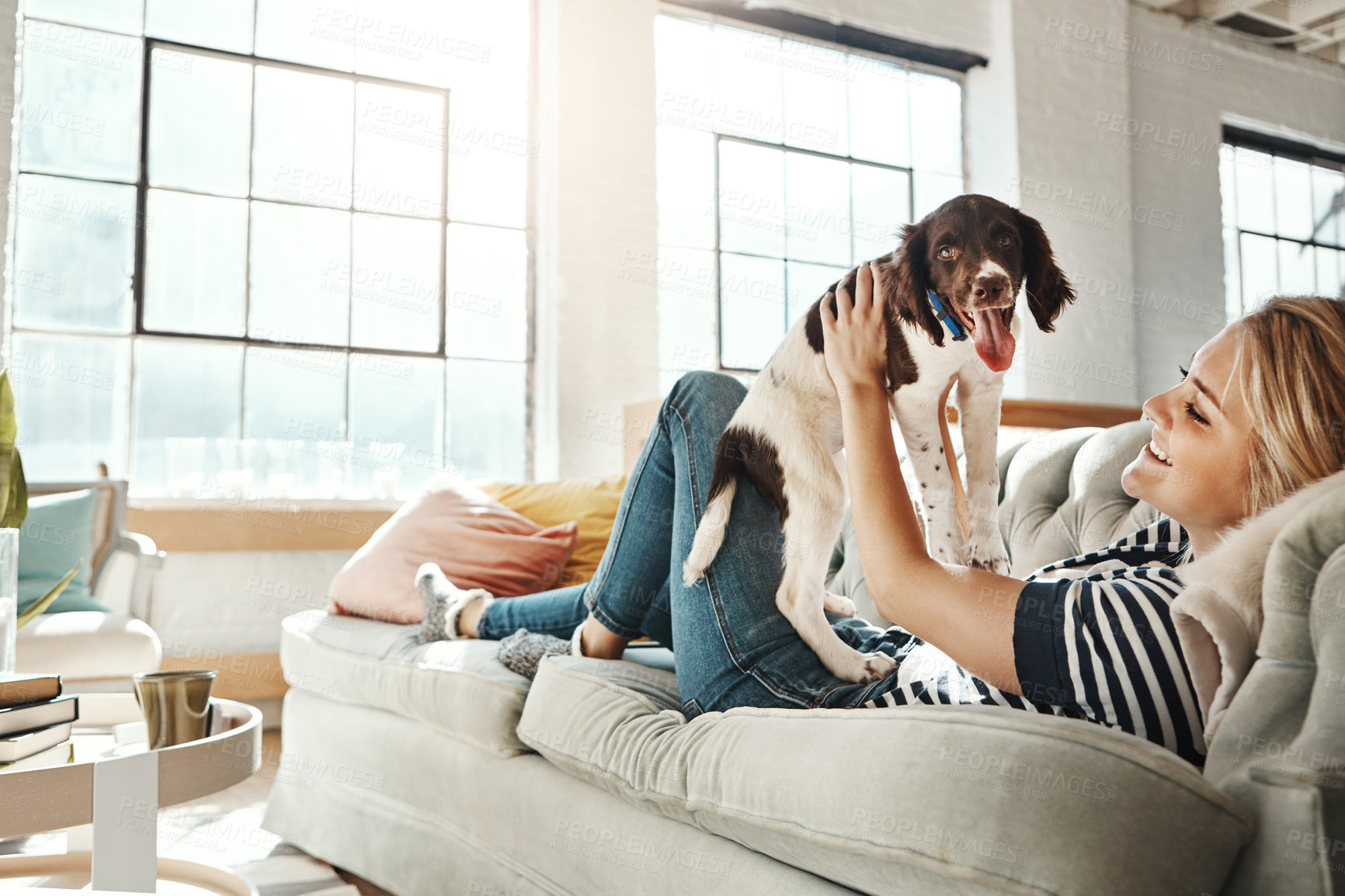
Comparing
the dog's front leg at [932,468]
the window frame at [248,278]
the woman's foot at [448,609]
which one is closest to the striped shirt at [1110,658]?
the dog's front leg at [932,468]

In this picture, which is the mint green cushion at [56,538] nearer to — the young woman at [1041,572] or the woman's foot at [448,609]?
the woman's foot at [448,609]

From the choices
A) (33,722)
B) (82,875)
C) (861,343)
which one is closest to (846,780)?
(861,343)

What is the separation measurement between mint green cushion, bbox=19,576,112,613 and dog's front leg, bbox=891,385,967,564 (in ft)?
8.50

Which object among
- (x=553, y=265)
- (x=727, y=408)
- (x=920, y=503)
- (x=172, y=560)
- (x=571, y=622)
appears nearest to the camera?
(x=920, y=503)

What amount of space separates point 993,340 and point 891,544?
0.82ft

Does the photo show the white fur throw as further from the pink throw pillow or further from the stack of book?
the pink throw pillow

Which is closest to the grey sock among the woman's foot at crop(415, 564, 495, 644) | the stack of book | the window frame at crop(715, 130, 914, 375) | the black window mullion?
the woman's foot at crop(415, 564, 495, 644)

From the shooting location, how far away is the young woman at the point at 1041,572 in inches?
33.5

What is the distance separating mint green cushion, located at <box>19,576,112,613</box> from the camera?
271 cm

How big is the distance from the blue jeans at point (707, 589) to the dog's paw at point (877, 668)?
0.11ft

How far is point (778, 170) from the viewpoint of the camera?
4.76m

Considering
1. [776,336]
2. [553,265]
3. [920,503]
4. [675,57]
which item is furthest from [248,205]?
[920,503]

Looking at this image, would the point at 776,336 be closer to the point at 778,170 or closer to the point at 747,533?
the point at 778,170

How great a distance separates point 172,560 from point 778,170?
3.25 meters
